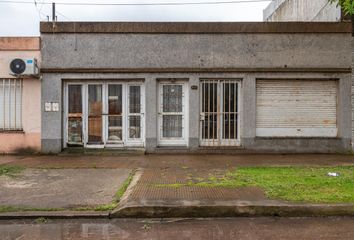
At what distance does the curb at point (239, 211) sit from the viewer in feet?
21.0

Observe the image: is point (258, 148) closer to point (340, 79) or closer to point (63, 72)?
point (340, 79)

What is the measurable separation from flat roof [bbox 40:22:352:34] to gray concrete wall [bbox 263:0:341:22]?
834 millimetres

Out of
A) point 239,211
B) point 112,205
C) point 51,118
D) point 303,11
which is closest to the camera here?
point 239,211

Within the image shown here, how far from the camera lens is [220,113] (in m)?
13.5

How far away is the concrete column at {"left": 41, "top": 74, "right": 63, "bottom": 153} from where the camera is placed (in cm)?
1330

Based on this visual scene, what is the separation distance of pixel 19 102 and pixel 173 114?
4859 millimetres

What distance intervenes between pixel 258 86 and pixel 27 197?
8331mm

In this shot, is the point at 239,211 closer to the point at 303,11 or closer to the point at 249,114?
the point at 249,114

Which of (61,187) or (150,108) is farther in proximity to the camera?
(150,108)

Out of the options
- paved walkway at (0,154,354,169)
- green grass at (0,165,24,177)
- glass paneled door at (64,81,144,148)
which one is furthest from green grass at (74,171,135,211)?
glass paneled door at (64,81,144,148)

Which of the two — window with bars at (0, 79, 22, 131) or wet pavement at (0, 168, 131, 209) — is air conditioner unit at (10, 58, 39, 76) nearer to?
window with bars at (0, 79, 22, 131)

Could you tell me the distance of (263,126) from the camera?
1345cm

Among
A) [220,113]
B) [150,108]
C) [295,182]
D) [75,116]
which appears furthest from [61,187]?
[220,113]

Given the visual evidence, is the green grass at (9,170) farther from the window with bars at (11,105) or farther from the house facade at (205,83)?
the window with bars at (11,105)
